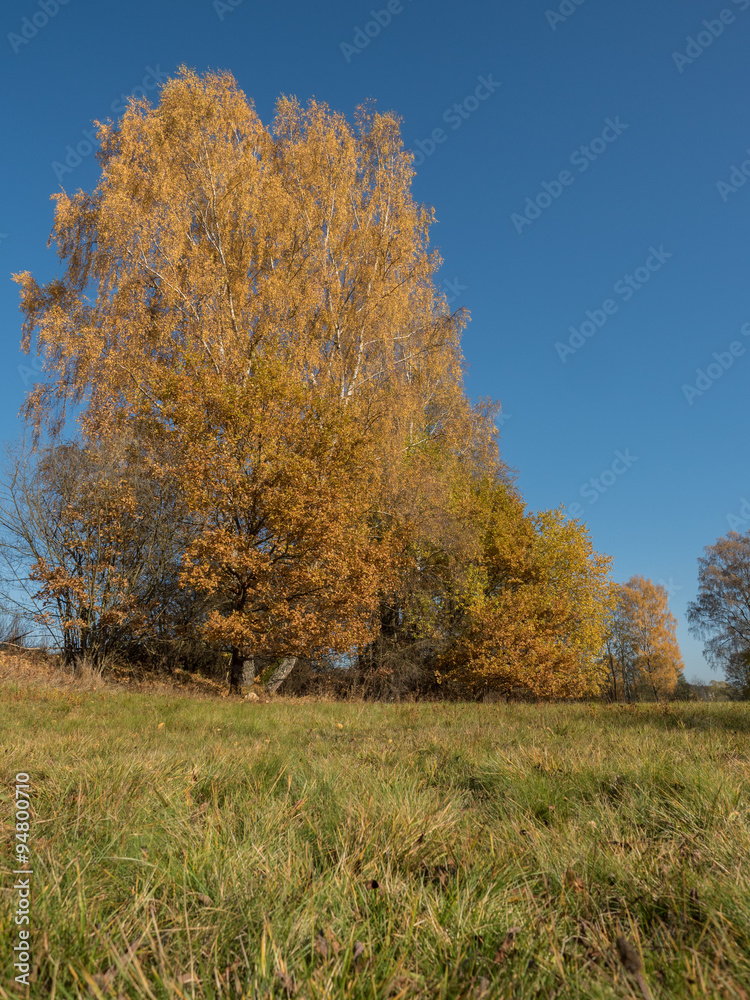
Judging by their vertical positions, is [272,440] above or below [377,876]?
above

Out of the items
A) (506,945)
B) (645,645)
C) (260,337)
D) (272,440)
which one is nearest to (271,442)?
(272,440)

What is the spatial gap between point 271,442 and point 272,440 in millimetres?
57

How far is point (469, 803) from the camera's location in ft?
10.4

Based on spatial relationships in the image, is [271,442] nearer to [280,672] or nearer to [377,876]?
[280,672]

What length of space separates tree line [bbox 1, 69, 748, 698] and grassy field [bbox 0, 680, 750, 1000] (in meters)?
8.94

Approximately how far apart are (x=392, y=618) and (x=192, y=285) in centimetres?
1264

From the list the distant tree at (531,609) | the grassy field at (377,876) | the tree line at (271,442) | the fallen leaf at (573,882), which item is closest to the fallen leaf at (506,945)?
the grassy field at (377,876)

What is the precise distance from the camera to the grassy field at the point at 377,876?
53.2 inches

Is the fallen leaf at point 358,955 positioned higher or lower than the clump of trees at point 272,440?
lower

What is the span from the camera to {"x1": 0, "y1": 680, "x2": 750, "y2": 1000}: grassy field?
1.35 m

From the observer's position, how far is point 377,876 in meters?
1.94

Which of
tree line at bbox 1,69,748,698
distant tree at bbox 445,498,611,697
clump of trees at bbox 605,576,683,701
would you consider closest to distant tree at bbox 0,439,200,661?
tree line at bbox 1,69,748,698

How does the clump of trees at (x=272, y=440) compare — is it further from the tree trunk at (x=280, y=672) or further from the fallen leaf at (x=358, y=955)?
the fallen leaf at (x=358, y=955)

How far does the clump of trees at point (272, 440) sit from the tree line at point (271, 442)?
0.07 metres
